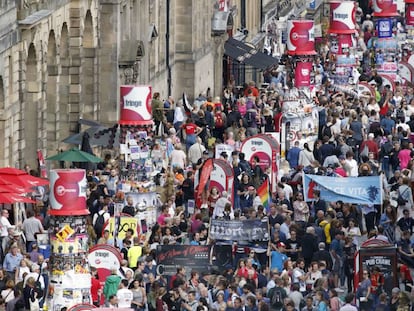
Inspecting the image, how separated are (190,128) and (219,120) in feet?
10.3

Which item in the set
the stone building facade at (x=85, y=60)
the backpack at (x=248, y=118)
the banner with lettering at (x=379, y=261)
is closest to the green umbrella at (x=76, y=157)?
the stone building facade at (x=85, y=60)

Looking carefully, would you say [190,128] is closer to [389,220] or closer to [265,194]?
[265,194]

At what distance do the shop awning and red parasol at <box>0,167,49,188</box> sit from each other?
1176 inches

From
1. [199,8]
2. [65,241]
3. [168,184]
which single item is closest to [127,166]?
[168,184]

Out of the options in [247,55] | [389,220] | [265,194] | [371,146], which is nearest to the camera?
[389,220]

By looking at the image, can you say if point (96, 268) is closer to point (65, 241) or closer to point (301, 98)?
point (65, 241)

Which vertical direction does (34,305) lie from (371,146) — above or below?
below

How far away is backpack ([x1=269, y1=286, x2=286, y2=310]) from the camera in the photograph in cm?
4947

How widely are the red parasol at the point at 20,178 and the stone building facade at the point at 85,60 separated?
6626 millimetres

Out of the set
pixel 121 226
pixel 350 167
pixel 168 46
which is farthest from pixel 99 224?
pixel 168 46

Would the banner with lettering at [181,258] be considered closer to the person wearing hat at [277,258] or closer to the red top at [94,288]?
the person wearing hat at [277,258]

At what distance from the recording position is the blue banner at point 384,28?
301ft

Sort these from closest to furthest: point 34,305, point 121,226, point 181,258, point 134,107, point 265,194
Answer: point 34,305 → point 181,258 → point 121,226 → point 265,194 → point 134,107

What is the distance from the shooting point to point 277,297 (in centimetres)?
4966
